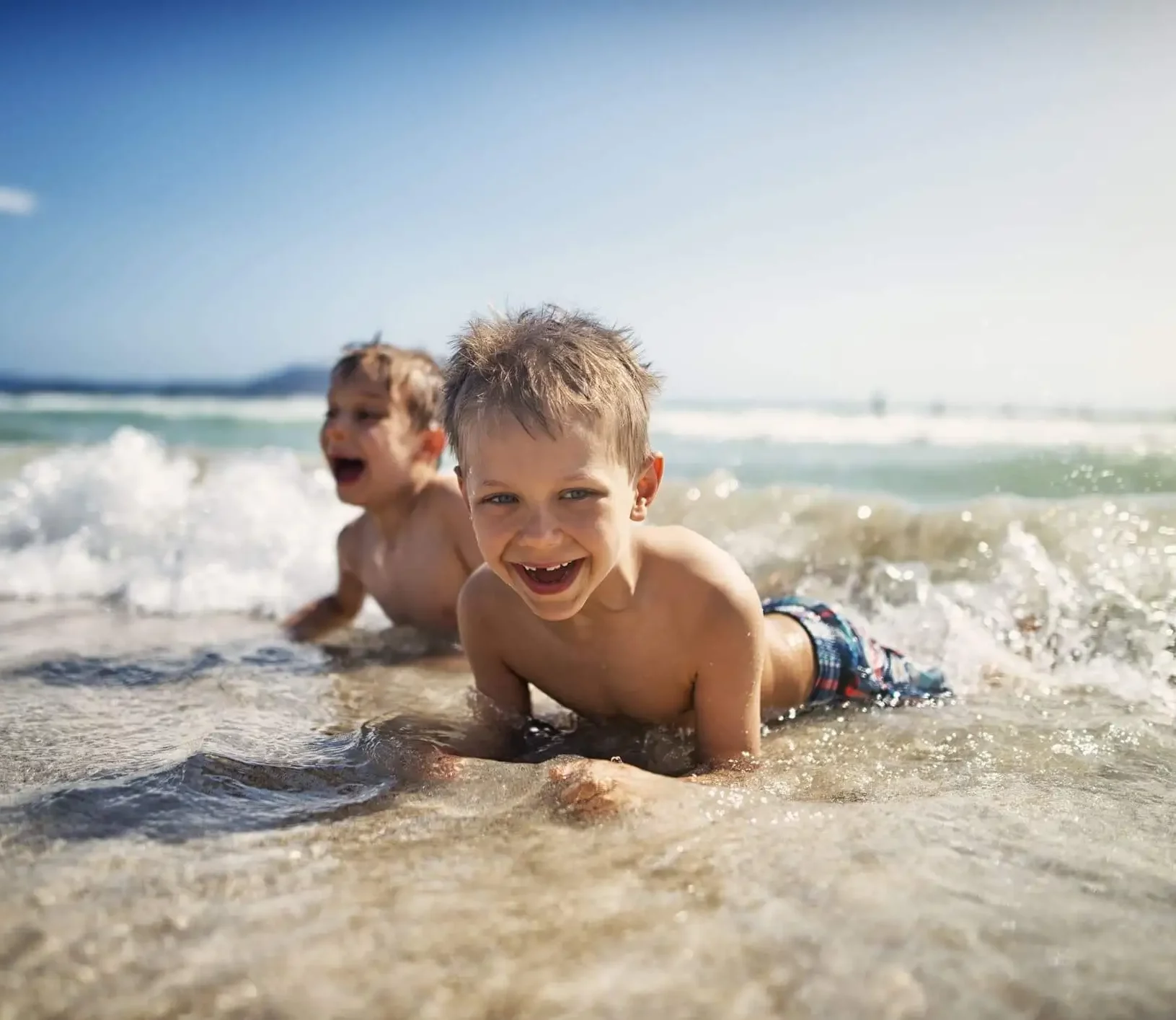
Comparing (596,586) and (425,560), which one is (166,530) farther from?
(596,586)

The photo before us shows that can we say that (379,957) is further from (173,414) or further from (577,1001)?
(173,414)

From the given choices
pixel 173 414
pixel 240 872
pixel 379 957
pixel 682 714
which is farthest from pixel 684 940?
pixel 173 414

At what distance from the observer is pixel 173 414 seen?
2267 cm

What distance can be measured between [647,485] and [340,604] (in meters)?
2.47

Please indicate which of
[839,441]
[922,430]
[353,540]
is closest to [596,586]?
[353,540]

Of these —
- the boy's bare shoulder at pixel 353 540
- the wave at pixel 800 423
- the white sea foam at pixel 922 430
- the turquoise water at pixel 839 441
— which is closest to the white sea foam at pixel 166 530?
the boy's bare shoulder at pixel 353 540

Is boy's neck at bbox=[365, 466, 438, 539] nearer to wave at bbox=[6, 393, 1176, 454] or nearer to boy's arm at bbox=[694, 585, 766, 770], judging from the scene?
boy's arm at bbox=[694, 585, 766, 770]

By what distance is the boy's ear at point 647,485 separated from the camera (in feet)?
7.97

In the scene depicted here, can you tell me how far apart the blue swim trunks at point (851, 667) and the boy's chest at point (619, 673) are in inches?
22.7

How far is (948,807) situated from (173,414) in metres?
22.9

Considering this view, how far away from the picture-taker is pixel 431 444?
14.0 feet

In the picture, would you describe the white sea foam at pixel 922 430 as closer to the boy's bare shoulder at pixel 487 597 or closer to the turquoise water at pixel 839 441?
the turquoise water at pixel 839 441

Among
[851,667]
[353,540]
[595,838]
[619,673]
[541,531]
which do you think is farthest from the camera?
[353,540]

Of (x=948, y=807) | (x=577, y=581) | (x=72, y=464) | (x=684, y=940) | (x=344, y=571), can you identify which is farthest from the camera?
(x=72, y=464)
